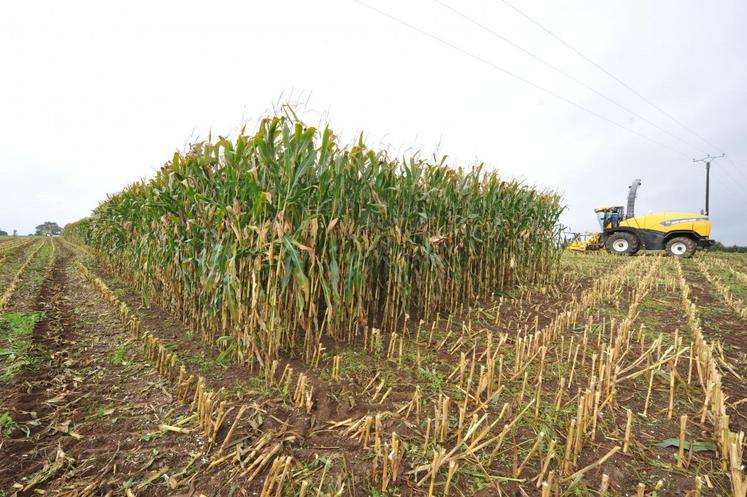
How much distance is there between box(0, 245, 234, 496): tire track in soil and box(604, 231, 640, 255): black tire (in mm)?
17068

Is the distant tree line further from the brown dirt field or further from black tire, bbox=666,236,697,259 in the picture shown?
the brown dirt field

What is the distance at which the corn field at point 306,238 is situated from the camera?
9.82 ft

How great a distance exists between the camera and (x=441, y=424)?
6.95 ft

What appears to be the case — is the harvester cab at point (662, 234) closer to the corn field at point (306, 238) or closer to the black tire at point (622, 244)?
the black tire at point (622, 244)

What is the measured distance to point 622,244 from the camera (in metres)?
15.0

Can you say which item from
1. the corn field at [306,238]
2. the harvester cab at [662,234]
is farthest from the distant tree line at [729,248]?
the corn field at [306,238]

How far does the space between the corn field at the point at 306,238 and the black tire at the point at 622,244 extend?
40.0 feet

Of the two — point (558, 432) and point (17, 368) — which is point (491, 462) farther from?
point (17, 368)

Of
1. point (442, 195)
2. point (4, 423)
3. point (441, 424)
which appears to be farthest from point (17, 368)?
point (442, 195)

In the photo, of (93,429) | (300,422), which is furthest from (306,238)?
(93,429)

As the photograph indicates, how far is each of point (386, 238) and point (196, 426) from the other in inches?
95.7

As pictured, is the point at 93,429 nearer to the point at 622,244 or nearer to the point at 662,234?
the point at 622,244

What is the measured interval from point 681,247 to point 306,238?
17.1 metres

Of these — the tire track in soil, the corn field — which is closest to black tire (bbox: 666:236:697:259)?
the corn field
